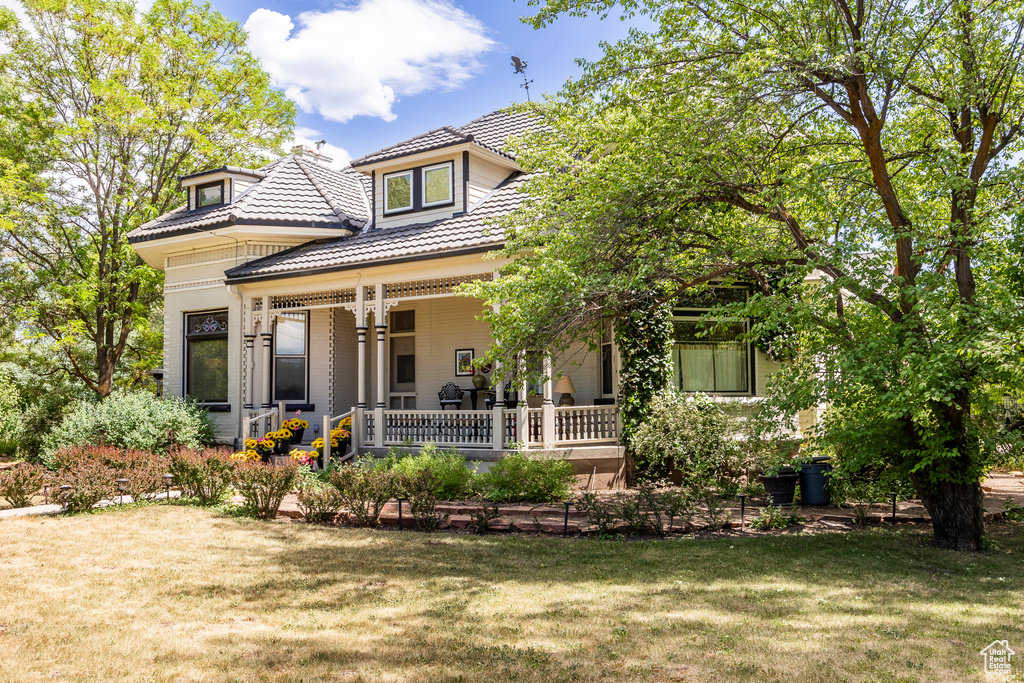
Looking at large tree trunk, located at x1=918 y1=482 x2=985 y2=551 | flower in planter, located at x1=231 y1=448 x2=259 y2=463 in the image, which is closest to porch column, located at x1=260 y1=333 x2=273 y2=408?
flower in planter, located at x1=231 y1=448 x2=259 y2=463

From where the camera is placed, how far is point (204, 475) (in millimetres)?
11922

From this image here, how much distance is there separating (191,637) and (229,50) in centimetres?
1998

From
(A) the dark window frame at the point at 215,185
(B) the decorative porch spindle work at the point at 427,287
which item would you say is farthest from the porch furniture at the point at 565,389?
(A) the dark window frame at the point at 215,185

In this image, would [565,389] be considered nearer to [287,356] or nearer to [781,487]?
[781,487]

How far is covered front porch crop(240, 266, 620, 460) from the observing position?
45.5 feet

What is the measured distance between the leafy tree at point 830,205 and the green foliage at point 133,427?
932 centimetres

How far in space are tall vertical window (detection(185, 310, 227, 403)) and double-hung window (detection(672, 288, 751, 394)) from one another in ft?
34.8

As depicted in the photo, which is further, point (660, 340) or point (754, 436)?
Result: point (660, 340)

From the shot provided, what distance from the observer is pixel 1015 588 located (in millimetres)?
6680

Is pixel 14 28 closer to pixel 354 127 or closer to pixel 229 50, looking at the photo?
pixel 229 50

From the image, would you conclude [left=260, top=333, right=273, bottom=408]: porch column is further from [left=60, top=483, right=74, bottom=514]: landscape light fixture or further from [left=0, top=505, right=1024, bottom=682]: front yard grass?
[left=0, top=505, right=1024, bottom=682]: front yard grass

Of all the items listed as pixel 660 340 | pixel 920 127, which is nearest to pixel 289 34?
pixel 660 340

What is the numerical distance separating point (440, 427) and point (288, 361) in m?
5.18

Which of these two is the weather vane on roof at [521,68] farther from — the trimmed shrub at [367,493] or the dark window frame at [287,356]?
the trimmed shrub at [367,493]
